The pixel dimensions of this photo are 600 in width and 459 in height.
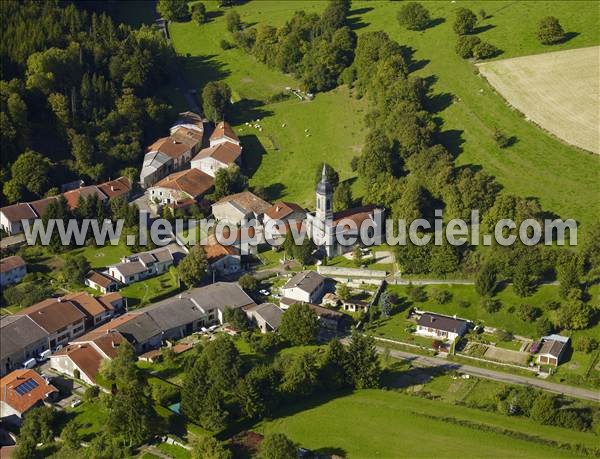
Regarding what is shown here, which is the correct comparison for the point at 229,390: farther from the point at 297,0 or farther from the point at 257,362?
the point at 297,0

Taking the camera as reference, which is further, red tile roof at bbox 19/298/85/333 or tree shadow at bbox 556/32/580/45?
tree shadow at bbox 556/32/580/45

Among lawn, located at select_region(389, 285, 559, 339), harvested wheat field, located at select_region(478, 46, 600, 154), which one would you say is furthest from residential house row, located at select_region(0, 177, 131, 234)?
harvested wheat field, located at select_region(478, 46, 600, 154)

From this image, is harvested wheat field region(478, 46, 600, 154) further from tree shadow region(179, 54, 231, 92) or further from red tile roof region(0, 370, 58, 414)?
red tile roof region(0, 370, 58, 414)

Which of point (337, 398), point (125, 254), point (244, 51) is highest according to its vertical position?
point (244, 51)

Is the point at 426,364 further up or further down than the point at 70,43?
further down

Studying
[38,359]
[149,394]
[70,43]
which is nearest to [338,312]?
[149,394]

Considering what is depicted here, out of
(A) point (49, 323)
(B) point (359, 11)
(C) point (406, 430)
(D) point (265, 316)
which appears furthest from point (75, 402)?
(B) point (359, 11)

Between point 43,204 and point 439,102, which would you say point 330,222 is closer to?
point 439,102

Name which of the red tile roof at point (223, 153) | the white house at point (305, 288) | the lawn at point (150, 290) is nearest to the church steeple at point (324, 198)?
the white house at point (305, 288)
